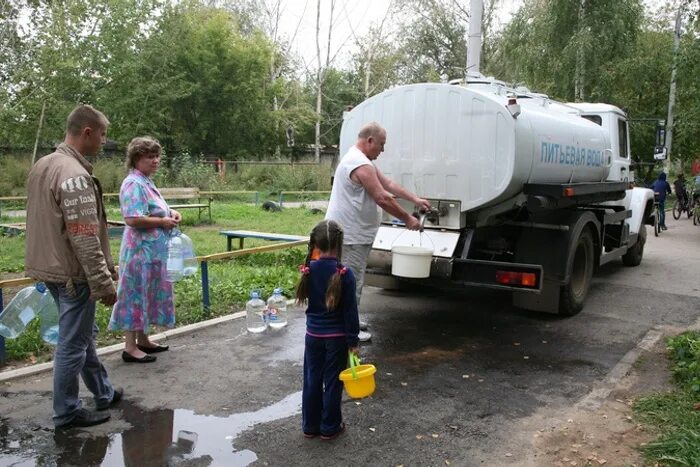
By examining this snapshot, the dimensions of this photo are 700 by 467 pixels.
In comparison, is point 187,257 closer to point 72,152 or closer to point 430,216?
point 72,152

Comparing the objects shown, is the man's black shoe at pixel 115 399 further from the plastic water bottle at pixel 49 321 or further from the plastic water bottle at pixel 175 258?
the plastic water bottle at pixel 175 258

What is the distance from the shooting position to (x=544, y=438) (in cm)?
372

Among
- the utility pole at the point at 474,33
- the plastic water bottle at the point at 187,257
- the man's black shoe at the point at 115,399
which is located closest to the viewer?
the man's black shoe at the point at 115,399

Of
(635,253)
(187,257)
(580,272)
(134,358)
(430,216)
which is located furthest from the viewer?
(635,253)

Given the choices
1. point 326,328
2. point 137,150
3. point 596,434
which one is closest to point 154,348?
point 137,150

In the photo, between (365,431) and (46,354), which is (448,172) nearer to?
(365,431)

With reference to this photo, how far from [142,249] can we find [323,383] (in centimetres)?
192

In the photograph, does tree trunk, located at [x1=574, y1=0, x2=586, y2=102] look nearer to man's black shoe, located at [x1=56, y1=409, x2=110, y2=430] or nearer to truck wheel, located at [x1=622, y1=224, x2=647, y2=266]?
truck wheel, located at [x1=622, y1=224, x2=647, y2=266]

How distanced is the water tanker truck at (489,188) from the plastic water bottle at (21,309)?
301cm

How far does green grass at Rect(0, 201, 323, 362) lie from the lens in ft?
17.0

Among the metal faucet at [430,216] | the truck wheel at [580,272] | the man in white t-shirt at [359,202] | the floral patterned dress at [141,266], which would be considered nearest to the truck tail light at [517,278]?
the metal faucet at [430,216]

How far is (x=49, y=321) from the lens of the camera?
15.5ft

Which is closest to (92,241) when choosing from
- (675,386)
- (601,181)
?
(675,386)

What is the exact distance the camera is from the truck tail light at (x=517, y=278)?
217 inches
